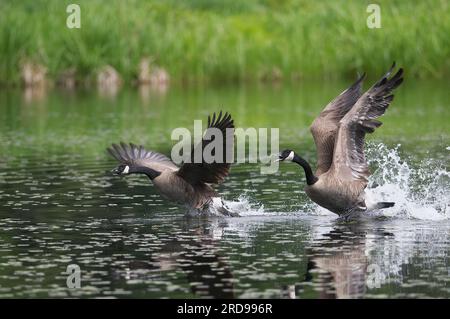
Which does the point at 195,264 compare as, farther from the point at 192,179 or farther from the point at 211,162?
the point at 192,179

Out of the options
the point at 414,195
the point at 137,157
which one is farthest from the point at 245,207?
the point at 414,195

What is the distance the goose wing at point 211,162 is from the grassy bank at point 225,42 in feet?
67.9

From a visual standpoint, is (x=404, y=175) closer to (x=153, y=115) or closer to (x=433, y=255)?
(x=433, y=255)

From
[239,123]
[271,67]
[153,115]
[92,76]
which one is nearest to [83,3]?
[92,76]

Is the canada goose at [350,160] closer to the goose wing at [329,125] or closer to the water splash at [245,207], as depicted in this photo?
the goose wing at [329,125]

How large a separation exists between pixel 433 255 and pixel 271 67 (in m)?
26.0

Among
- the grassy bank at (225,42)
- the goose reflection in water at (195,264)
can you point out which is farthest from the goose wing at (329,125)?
the grassy bank at (225,42)

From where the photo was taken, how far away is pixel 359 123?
50.1ft

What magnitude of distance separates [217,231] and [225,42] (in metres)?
23.9

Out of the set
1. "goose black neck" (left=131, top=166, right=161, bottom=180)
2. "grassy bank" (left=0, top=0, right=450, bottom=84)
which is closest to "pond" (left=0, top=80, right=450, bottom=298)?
"goose black neck" (left=131, top=166, right=161, bottom=180)

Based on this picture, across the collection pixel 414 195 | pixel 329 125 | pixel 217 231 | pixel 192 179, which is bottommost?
pixel 217 231

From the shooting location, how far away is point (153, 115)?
3009 centimetres

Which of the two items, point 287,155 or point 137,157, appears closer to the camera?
point 287,155

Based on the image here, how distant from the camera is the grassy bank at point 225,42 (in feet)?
118
